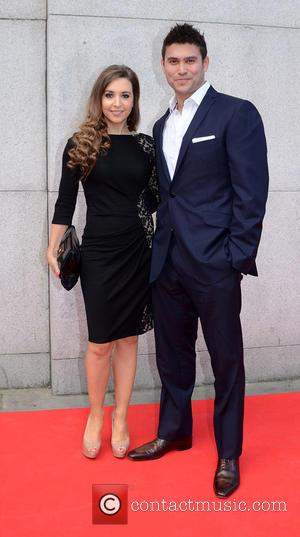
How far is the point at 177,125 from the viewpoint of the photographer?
9.08 ft

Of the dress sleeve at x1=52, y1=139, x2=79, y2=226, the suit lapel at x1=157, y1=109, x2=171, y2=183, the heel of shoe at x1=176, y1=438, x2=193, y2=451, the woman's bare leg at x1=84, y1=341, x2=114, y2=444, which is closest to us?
the suit lapel at x1=157, y1=109, x2=171, y2=183

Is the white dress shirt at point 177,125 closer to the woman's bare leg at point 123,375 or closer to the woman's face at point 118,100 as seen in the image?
the woman's face at point 118,100

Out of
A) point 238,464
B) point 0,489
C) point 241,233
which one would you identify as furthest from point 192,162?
point 0,489

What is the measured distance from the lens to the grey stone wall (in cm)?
382

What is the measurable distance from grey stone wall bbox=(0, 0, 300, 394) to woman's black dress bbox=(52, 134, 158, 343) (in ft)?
3.43

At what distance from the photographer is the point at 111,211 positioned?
2.87 meters

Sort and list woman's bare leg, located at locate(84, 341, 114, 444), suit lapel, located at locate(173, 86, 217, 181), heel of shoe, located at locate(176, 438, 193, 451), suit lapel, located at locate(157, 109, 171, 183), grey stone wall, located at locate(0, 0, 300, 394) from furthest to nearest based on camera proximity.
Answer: grey stone wall, located at locate(0, 0, 300, 394) < heel of shoe, located at locate(176, 438, 193, 451) < woman's bare leg, located at locate(84, 341, 114, 444) < suit lapel, located at locate(157, 109, 171, 183) < suit lapel, located at locate(173, 86, 217, 181)

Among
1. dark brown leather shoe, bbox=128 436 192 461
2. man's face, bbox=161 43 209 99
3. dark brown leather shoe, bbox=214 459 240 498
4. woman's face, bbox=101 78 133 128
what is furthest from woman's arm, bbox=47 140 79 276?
dark brown leather shoe, bbox=214 459 240 498

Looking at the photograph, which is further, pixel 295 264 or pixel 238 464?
pixel 295 264

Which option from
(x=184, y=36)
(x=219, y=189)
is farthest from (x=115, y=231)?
(x=184, y=36)

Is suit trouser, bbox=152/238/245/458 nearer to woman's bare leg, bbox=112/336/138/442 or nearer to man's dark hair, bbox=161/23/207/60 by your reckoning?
Answer: woman's bare leg, bbox=112/336/138/442

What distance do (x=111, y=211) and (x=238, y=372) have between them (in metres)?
0.97

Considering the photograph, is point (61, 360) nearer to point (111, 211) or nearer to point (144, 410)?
point (144, 410)

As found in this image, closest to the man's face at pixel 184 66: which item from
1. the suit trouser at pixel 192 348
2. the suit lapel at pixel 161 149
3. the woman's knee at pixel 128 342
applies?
the suit lapel at pixel 161 149
